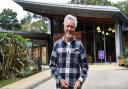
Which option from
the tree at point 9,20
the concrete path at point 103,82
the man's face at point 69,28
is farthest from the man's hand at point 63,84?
the tree at point 9,20

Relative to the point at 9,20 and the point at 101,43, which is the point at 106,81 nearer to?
the point at 101,43

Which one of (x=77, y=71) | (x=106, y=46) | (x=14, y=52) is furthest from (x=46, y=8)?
(x=77, y=71)

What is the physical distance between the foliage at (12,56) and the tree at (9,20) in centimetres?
5435

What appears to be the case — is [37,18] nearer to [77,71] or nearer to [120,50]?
[120,50]

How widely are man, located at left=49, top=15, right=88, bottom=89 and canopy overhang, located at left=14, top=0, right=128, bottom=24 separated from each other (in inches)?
1128

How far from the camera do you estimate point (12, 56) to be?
22219mm

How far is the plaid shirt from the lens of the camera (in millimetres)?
4961

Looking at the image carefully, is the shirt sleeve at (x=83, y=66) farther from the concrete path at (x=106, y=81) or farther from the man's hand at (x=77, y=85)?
the concrete path at (x=106, y=81)

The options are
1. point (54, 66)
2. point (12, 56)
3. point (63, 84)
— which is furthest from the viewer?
point (12, 56)

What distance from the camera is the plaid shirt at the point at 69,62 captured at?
16.3 ft

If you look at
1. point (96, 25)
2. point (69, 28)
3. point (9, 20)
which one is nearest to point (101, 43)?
point (96, 25)

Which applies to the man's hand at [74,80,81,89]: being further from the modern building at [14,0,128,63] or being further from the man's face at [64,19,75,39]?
the modern building at [14,0,128,63]

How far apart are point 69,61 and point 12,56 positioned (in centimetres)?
1750

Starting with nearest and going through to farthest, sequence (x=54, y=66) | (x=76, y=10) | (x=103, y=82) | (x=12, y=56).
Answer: (x=54, y=66) < (x=103, y=82) < (x=12, y=56) < (x=76, y=10)
